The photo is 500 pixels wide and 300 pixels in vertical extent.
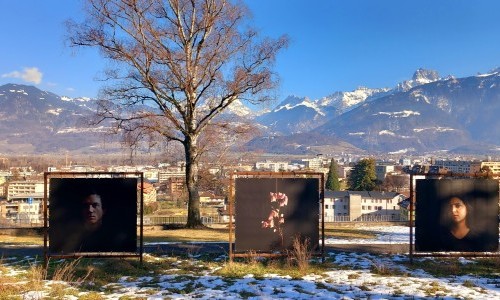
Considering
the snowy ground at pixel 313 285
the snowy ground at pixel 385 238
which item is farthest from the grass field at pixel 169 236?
the snowy ground at pixel 313 285

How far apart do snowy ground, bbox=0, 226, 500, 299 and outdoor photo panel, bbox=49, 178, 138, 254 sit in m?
1.13

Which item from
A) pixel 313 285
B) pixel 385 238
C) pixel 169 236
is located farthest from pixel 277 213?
pixel 385 238

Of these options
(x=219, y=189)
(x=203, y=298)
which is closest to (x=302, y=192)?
(x=203, y=298)

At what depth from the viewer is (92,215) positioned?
9703 millimetres

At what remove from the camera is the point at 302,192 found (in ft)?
32.8

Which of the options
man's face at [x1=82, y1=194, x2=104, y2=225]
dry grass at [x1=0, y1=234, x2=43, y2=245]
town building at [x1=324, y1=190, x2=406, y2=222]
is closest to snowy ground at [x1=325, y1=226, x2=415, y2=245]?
man's face at [x1=82, y1=194, x2=104, y2=225]

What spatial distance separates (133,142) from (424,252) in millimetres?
11381

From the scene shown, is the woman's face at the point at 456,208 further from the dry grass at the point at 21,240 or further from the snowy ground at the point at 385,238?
the dry grass at the point at 21,240

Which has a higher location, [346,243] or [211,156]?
[211,156]

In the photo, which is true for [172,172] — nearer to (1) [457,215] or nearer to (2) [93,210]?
(2) [93,210]

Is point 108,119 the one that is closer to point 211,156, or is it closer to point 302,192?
point 211,156

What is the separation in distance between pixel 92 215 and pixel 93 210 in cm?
11

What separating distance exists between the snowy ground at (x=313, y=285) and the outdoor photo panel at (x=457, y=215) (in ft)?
3.21

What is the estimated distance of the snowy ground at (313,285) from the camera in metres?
7.43
